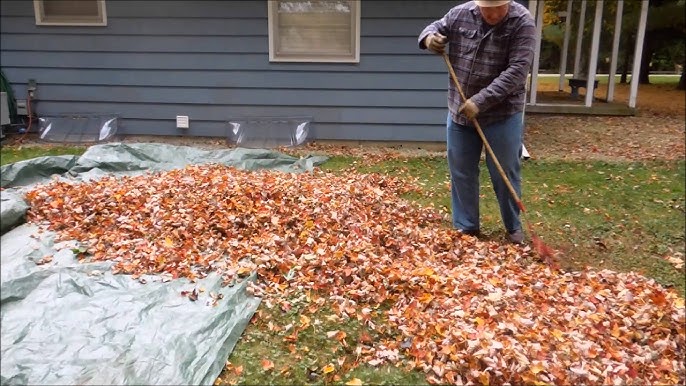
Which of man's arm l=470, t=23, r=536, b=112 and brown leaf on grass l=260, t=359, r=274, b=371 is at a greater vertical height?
man's arm l=470, t=23, r=536, b=112

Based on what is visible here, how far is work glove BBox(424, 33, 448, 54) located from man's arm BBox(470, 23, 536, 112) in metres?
0.44

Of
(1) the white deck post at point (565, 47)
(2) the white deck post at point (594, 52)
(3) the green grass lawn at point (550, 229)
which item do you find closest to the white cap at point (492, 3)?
(3) the green grass lawn at point (550, 229)

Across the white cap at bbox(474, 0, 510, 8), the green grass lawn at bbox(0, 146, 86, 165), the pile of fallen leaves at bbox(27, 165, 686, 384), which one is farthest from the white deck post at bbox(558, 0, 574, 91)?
the green grass lawn at bbox(0, 146, 86, 165)

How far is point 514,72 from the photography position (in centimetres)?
370

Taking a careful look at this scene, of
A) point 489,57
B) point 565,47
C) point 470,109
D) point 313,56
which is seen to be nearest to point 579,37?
point 565,47

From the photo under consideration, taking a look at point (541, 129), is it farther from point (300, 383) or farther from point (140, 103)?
point (300, 383)

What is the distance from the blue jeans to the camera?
3.96 m

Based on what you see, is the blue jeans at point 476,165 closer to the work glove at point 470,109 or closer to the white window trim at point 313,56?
the work glove at point 470,109

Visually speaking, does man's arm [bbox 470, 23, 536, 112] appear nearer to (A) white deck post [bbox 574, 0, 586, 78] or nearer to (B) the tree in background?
(B) the tree in background

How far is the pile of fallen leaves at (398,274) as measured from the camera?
2.63 metres

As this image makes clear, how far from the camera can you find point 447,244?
13.1ft

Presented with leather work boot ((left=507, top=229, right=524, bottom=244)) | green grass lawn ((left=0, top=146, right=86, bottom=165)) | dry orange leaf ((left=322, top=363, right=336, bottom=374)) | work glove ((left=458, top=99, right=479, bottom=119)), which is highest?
work glove ((left=458, top=99, right=479, bottom=119))

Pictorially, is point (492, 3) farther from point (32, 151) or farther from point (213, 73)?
point (32, 151)

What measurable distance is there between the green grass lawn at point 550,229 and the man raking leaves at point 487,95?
38cm
